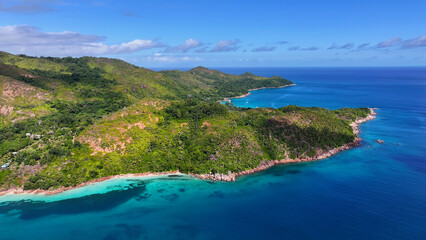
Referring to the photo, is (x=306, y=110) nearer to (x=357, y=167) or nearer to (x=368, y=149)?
(x=368, y=149)

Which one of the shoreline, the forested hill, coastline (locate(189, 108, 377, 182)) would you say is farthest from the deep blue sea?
the forested hill

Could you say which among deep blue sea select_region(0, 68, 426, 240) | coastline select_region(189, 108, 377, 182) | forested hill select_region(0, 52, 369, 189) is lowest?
deep blue sea select_region(0, 68, 426, 240)

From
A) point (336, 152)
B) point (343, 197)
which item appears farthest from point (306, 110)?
point (343, 197)

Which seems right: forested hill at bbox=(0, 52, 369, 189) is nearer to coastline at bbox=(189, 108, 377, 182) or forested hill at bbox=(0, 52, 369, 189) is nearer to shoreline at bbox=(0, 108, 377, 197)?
shoreline at bbox=(0, 108, 377, 197)

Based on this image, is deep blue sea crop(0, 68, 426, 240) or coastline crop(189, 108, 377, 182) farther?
coastline crop(189, 108, 377, 182)

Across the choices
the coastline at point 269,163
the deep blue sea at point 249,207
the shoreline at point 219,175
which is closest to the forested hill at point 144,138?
the shoreline at point 219,175

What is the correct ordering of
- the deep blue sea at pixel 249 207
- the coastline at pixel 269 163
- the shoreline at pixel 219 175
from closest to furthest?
the deep blue sea at pixel 249 207 → the shoreline at pixel 219 175 → the coastline at pixel 269 163

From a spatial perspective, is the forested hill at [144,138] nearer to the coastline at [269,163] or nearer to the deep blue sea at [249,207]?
the coastline at [269,163]

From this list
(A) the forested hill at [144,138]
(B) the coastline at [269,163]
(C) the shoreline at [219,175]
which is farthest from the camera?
(B) the coastline at [269,163]
